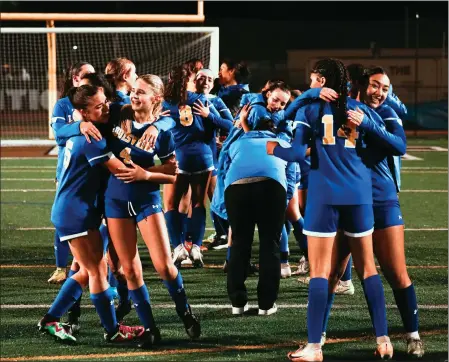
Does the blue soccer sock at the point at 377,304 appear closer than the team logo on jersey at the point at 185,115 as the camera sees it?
Yes

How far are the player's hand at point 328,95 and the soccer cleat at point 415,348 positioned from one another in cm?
158

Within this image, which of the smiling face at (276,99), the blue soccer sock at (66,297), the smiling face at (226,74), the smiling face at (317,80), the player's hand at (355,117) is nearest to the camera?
the player's hand at (355,117)

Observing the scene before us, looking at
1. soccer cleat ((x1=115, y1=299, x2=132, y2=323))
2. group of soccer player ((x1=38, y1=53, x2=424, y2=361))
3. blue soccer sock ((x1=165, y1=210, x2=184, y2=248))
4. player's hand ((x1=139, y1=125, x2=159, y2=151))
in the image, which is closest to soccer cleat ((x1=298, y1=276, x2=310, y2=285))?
group of soccer player ((x1=38, y1=53, x2=424, y2=361))

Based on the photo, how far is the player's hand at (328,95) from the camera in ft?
17.2

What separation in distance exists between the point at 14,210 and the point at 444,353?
830cm

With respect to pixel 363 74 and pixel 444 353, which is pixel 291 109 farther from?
pixel 444 353

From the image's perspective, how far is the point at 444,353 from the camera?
562 cm

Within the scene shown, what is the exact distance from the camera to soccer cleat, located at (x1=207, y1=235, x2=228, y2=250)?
9969mm

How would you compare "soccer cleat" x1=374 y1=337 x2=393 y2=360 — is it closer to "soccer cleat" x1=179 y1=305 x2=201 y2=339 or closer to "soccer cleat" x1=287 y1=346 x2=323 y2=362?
"soccer cleat" x1=287 y1=346 x2=323 y2=362

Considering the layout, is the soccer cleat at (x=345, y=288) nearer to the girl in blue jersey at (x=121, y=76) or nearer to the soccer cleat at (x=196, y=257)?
the soccer cleat at (x=196, y=257)

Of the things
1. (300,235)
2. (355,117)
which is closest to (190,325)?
(355,117)

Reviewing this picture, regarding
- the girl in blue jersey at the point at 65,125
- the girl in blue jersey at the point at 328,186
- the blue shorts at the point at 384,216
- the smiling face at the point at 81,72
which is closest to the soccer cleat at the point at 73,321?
the girl in blue jersey at the point at 65,125

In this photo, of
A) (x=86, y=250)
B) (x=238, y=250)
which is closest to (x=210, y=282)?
(x=238, y=250)

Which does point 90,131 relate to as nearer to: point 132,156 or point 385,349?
point 132,156
